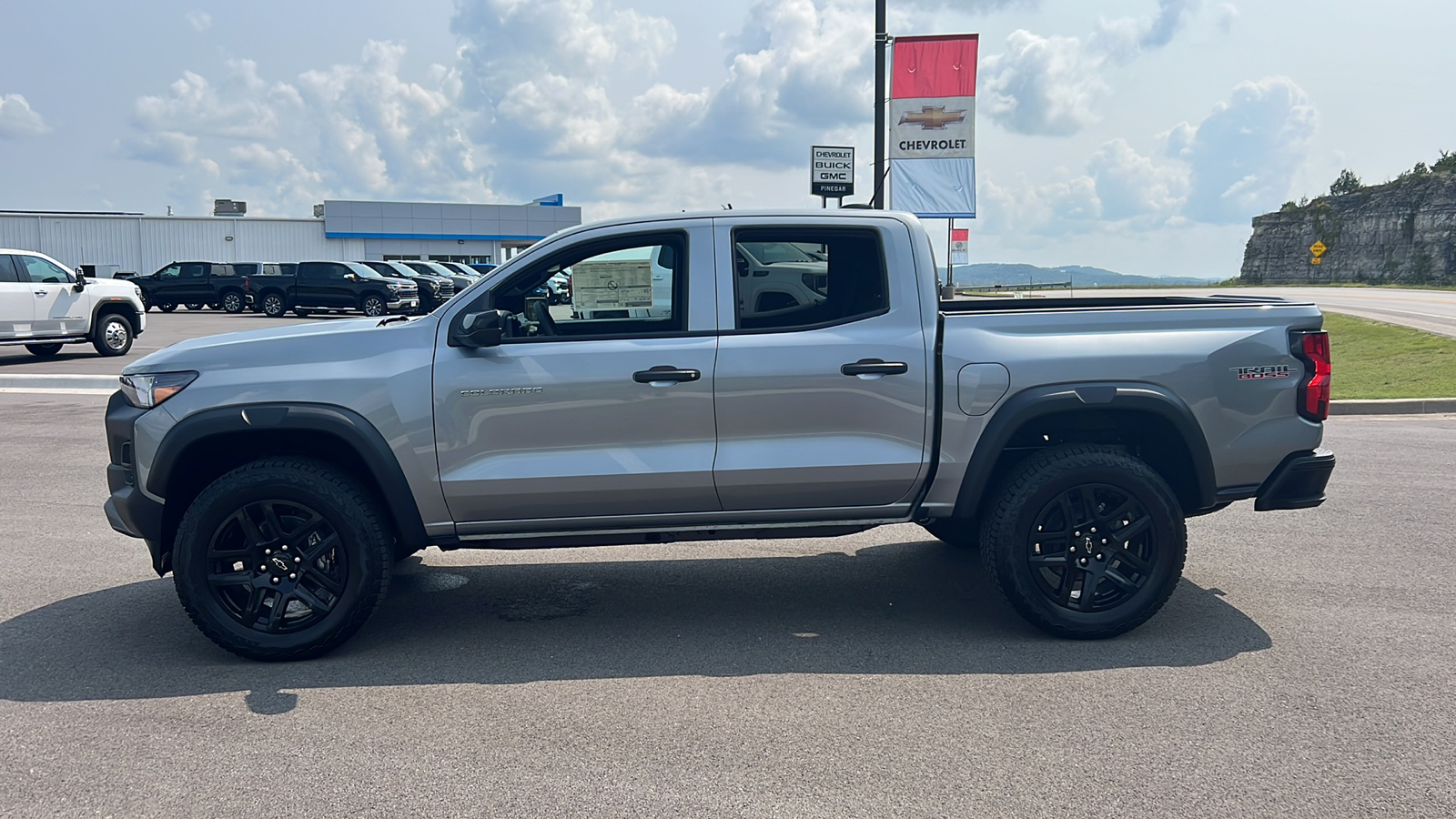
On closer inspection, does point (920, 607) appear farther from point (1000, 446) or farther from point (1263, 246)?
point (1263, 246)

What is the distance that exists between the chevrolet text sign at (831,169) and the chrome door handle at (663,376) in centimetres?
1364

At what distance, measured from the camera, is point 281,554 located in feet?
15.6

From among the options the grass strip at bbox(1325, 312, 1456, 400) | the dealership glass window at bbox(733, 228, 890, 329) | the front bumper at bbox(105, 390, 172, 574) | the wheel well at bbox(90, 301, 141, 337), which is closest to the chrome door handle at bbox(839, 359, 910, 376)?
the dealership glass window at bbox(733, 228, 890, 329)

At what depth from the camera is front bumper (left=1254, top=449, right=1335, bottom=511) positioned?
196 inches

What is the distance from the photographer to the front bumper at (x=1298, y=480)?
498 centimetres

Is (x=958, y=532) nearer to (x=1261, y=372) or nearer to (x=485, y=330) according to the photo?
(x=1261, y=372)

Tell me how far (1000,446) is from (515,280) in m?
2.30

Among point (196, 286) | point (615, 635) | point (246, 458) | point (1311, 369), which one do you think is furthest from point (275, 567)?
point (196, 286)

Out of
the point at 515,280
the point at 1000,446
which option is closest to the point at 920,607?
the point at 1000,446

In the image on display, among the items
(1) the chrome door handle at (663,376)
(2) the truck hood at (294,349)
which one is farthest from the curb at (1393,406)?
(2) the truck hood at (294,349)

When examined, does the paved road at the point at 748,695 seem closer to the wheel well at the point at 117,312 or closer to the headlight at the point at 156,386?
the headlight at the point at 156,386

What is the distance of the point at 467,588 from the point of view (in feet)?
19.4

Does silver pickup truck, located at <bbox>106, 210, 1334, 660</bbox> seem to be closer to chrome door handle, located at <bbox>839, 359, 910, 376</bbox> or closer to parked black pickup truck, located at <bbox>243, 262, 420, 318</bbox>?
chrome door handle, located at <bbox>839, 359, 910, 376</bbox>

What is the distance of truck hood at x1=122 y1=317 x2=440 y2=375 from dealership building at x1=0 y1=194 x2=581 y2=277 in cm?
6100
